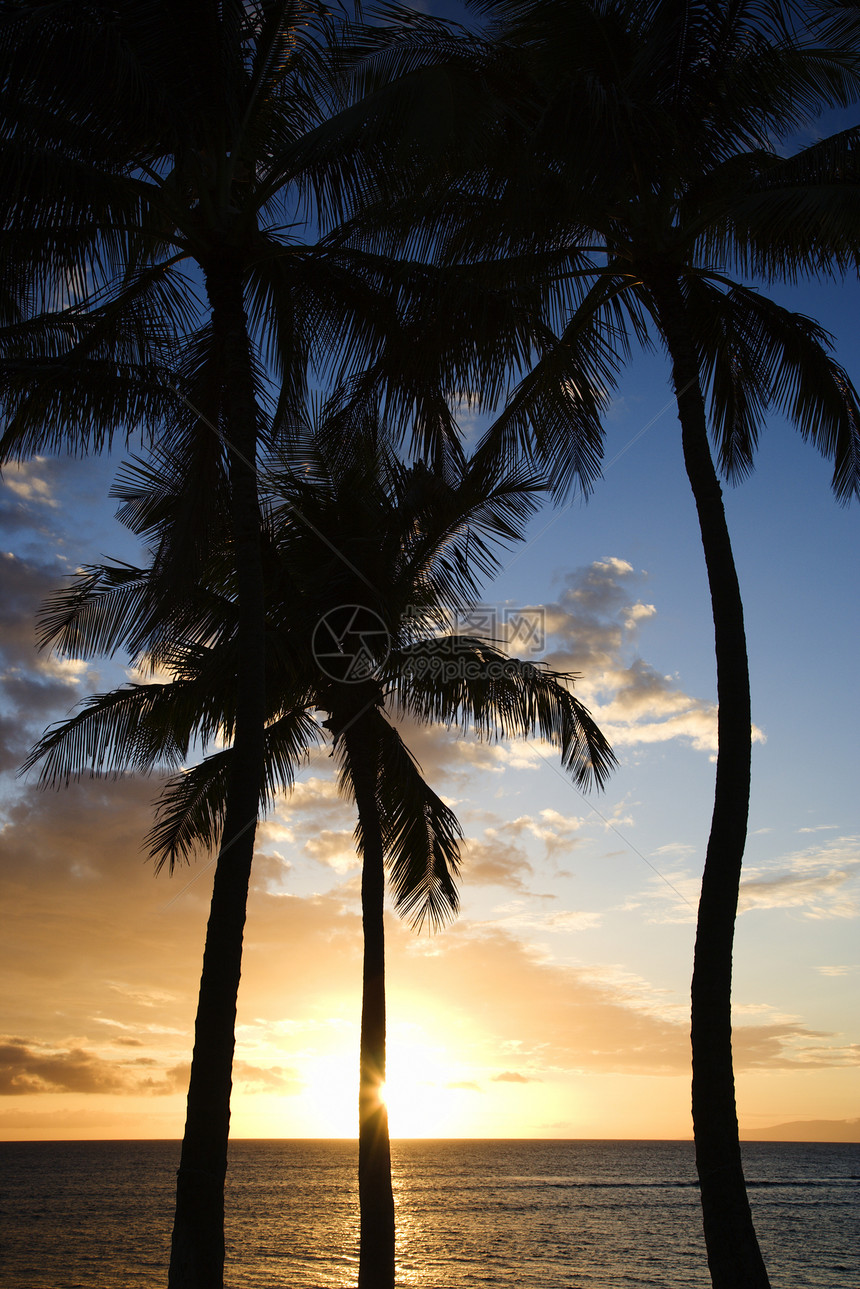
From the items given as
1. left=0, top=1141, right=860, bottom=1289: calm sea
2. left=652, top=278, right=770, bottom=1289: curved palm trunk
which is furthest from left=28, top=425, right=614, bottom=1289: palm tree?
left=0, top=1141, right=860, bottom=1289: calm sea

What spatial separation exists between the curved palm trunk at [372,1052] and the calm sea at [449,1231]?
1655cm

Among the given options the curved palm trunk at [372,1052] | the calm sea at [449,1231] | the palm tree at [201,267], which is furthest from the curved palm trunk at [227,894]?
the calm sea at [449,1231]

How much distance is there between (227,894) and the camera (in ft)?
23.1

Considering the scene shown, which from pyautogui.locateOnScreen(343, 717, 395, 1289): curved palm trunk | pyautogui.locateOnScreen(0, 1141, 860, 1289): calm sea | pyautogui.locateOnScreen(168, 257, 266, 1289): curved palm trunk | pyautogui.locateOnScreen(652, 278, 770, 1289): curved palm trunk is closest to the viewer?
pyautogui.locateOnScreen(652, 278, 770, 1289): curved palm trunk

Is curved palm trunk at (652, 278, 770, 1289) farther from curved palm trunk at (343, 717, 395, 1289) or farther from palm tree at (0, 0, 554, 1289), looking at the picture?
curved palm trunk at (343, 717, 395, 1289)

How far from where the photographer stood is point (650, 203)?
26.0 feet

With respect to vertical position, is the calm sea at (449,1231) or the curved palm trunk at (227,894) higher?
the curved palm trunk at (227,894)

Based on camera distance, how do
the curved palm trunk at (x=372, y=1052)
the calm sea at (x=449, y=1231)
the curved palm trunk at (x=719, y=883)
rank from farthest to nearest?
the calm sea at (x=449, y=1231) → the curved palm trunk at (x=372, y=1052) → the curved palm trunk at (x=719, y=883)

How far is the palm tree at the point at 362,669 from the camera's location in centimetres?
1145

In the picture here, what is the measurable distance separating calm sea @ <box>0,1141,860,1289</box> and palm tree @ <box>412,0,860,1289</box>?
22.9 meters

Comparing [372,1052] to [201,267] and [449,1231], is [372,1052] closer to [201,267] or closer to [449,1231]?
[201,267]

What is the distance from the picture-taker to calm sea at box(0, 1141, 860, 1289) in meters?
27.2

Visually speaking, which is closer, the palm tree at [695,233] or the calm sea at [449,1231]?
the palm tree at [695,233]

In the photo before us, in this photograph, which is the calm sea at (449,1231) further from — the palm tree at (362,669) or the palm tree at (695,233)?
the palm tree at (695,233)
